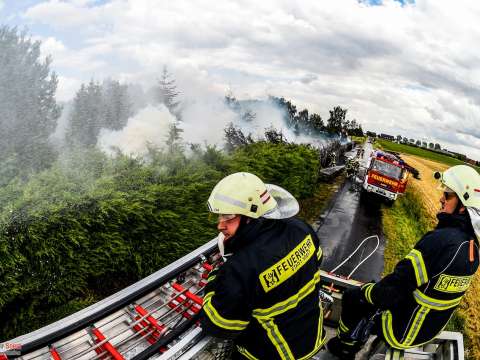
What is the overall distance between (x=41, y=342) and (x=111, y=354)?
0.54m

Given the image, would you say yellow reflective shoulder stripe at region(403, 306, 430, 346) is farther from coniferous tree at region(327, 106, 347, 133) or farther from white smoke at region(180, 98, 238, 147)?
coniferous tree at region(327, 106, 347, 133)

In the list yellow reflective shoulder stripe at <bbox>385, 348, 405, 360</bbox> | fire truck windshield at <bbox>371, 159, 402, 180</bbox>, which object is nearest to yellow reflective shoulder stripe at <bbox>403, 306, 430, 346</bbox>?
yellow reflective shoulder stripe at <bbox>385, 348, 405, 360</bbox>

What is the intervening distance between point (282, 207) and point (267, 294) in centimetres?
84

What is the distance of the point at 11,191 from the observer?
402cm

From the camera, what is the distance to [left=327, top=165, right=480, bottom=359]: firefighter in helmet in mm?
2943

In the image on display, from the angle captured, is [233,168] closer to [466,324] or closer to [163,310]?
[163,310]

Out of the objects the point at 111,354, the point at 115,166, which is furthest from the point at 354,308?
the point at 115,166

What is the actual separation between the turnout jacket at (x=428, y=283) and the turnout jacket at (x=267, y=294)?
3.10 ft

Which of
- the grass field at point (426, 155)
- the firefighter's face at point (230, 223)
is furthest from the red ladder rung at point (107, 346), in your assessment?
the grass field at point (426, 155)

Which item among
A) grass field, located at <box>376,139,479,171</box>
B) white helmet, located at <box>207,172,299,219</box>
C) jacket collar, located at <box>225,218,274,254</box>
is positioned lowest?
grass field, located at <box>376,139,479,171</box>

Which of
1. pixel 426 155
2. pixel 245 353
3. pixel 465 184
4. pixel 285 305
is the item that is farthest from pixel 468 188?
pixel 426 155

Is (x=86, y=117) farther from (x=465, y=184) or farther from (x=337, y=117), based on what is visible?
(x=337, y=117)

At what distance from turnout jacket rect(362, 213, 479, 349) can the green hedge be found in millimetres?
3251

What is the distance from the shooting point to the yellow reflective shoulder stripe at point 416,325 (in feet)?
10.4
